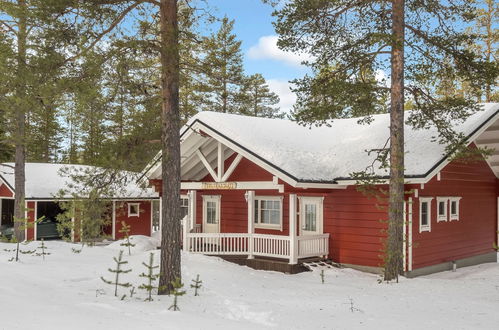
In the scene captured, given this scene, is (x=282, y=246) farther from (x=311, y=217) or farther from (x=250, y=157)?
(x=250, y=157)

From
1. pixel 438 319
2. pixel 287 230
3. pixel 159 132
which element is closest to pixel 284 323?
pixel 438 319

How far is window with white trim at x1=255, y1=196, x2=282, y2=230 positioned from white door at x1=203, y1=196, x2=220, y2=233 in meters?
1.86

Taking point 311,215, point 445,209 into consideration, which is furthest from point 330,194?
point 445,209

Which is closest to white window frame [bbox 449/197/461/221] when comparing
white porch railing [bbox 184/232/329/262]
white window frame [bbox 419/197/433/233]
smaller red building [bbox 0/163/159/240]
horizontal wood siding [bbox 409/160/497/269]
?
horizontal wood siding [bbox 409/160/497/269]

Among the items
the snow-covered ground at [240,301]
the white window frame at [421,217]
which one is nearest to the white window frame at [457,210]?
the white window frame at [421,217]

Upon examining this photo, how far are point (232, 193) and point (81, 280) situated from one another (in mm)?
8486

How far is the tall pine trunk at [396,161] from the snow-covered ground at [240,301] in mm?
807

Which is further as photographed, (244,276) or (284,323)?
(244,276)

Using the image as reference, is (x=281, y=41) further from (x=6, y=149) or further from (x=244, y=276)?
(x=6, y=149)

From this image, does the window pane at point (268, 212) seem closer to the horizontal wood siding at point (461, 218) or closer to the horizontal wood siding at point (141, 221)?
the horizontal wood siding at point (461, 218)

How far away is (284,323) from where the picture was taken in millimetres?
8828

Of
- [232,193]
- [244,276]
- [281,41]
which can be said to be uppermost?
[281,41]

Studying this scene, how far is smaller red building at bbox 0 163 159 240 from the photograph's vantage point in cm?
2561

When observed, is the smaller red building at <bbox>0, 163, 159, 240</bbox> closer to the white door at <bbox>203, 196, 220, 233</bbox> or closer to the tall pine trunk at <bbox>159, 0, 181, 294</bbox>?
the white door at <bbox>203, 196, 220, 233</bbox>
